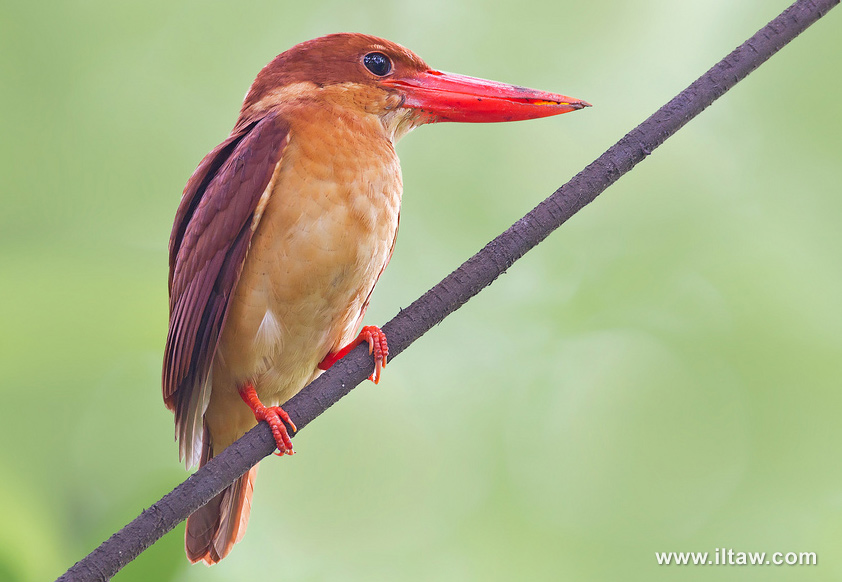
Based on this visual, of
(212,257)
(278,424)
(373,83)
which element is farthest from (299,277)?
(373,83)

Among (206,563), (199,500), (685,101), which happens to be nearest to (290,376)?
(206,563)

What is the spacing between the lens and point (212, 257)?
6.01 ft

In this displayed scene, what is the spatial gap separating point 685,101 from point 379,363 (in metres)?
0.68

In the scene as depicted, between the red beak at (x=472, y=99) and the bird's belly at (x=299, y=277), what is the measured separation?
0.86ft

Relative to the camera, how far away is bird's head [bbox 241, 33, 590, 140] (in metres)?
1.99

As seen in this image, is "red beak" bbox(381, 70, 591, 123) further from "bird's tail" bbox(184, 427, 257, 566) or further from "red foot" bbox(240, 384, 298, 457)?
"bird's tail" bbox(184, 427, 257, 566)

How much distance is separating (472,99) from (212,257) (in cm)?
68

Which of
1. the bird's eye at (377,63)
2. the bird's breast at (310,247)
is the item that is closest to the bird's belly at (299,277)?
the bird's breast at (310,247)

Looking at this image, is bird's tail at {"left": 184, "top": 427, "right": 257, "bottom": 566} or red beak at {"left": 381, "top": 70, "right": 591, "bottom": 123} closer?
red beak at {"left": 381, "top": 70, "right": 591, "bottom": 123}

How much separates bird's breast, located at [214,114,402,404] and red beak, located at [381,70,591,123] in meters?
0.14

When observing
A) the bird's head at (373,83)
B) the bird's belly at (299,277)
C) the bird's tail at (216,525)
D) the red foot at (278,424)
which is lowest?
the red foot at (278,424)

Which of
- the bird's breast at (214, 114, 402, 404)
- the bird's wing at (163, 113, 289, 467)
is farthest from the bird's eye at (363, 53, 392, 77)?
the bird's wing at (163, 113, 289, 467)

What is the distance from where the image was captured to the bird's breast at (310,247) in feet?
5.95

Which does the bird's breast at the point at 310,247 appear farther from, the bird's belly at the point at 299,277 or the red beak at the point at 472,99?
the red beak at the point at 472,99
